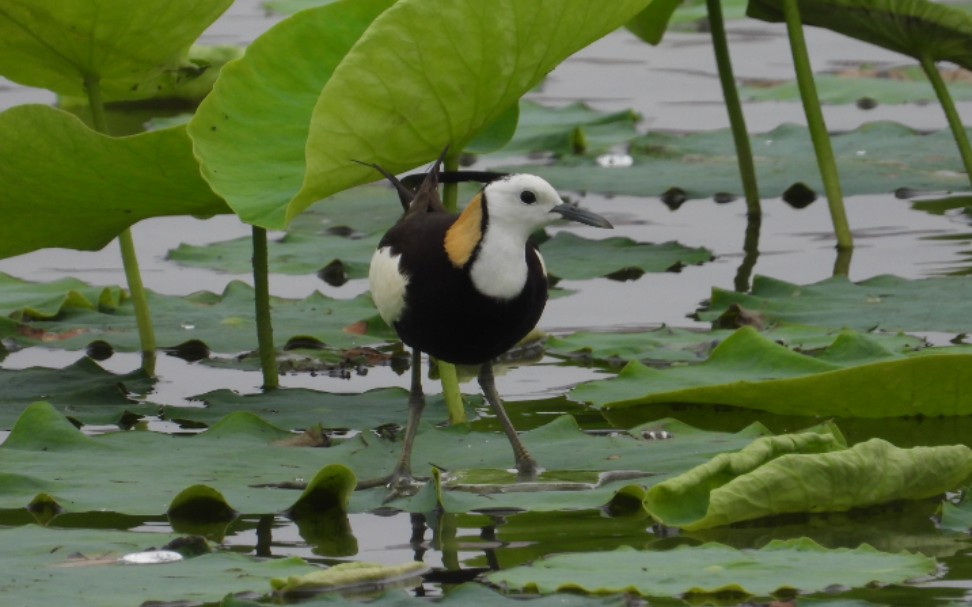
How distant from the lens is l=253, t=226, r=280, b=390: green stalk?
16.5 ft

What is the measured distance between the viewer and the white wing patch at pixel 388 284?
4.21 meters

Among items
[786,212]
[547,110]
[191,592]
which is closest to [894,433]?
[191,592]

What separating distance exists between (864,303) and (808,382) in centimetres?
123

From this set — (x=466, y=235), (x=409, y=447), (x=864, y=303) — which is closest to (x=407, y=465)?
(x=409, y=447)

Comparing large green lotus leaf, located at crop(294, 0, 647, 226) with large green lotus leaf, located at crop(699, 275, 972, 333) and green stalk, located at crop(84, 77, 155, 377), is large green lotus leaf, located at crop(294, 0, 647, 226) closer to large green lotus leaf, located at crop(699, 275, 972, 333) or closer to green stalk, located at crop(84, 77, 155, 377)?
green stalk, located at crop(84, 77, 155, 377)

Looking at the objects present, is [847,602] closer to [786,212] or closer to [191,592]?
[191,592]

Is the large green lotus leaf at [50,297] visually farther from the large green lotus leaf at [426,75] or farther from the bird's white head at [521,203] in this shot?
the bird's white head at [521,203]

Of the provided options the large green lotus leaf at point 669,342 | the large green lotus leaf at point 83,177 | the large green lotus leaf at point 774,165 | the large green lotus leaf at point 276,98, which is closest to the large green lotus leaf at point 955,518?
the large green lotus leaf at point 669,342

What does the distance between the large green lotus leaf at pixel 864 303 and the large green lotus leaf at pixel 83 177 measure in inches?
66.9

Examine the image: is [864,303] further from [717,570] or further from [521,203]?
[717,570]

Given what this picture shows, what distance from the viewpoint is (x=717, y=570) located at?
10.5 feet

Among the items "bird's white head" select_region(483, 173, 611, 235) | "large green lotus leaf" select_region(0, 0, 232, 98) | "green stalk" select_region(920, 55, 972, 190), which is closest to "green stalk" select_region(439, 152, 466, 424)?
"bird's white head" select_region(483, 173, 611, 235)

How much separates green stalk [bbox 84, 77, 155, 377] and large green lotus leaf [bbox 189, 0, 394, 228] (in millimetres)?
701

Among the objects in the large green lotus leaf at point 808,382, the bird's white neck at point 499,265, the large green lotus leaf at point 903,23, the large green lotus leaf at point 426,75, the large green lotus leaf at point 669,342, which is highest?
the large green lotus leaf at point 903,23
